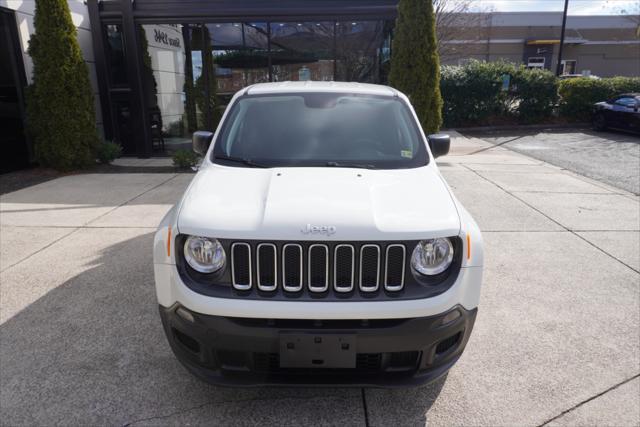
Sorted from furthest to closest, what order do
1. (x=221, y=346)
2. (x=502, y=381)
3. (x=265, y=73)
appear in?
(x=265, y=73)
(x=502, y=381)
(x=221, y=346)

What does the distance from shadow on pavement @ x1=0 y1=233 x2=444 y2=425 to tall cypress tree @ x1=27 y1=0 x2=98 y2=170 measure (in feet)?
22.8

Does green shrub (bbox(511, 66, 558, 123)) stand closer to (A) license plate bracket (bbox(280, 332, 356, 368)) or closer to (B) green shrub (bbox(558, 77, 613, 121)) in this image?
(B) green shrub (bbox(558, 77, 613, 121))

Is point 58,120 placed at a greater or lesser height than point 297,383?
greater

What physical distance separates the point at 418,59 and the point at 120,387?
10051 mm

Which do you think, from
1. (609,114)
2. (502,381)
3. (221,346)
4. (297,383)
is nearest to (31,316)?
(221,346)

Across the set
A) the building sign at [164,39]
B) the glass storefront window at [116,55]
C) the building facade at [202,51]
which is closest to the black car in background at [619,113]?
the building facade at [202,51]

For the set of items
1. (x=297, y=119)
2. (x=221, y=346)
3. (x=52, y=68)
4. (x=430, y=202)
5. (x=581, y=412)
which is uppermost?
(x=52, y=68)

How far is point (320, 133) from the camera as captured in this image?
362cm

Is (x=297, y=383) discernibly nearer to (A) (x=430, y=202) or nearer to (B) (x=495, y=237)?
(A) (x=430, y=202)

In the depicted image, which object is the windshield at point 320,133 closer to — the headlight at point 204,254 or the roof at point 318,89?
the roof at point 318,89

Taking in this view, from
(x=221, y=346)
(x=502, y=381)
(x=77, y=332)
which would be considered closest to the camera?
(x=221, y=346)

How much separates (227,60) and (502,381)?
35.1 feet

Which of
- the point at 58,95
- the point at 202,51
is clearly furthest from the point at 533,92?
the point at 58,95

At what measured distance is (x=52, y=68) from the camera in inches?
374
